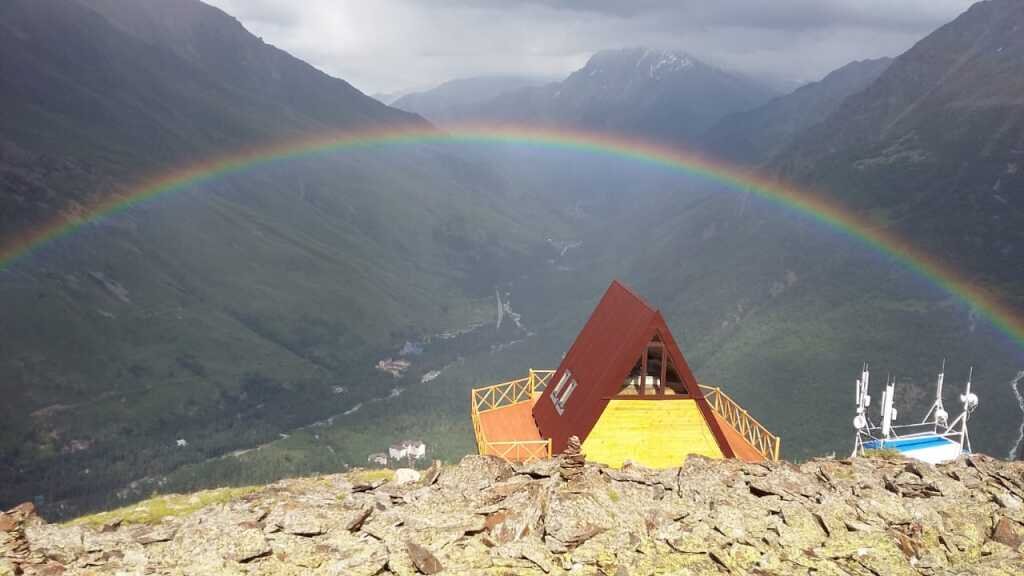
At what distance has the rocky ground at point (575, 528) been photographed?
19562 mm

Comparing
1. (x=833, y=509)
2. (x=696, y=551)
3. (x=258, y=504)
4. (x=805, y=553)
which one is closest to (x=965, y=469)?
(x=833, y=509)

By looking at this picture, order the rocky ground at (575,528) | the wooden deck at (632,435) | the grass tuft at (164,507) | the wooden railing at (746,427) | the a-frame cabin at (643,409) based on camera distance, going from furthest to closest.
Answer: the wooden railing at (746,427) → the wooden deck at (632,435) → the a-frame cabin at (643,409) → the grass tuft at (164,507) → the rocky ground at (575,528)

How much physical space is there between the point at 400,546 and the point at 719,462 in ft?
45.8

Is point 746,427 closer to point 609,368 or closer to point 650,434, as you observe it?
point 650,434

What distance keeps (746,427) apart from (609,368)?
15.6m

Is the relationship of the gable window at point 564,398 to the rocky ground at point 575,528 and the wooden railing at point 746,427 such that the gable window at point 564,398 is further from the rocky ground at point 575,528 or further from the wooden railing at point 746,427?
the rocky ground at point 575,528

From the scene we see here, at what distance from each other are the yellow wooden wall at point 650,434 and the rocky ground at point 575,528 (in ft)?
36.6

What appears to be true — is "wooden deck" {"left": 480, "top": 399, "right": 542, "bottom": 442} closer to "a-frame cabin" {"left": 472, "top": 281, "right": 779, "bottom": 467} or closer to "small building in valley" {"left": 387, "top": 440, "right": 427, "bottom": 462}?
"a-frame cabin" {"left": 472, "top": 281, "right": 779, "bottom": 467}

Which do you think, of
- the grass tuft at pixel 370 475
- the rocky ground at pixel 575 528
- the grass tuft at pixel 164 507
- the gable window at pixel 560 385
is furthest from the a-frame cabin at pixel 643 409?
the grass tuft at pixel 164 507

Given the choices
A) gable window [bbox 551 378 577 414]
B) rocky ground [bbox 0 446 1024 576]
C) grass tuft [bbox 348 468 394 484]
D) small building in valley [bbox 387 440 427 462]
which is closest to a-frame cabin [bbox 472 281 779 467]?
gable window [bbox 551 378 577 414]

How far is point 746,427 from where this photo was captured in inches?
1850

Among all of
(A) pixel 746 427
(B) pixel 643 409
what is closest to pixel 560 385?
(B) pixel 643 409

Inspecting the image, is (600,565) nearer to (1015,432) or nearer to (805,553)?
(805,553)

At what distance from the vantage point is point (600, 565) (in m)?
19.7
